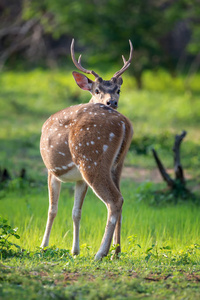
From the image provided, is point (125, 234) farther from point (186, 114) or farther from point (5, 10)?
point (5, 10)

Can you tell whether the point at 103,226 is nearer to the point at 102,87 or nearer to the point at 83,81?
the point at 102,87

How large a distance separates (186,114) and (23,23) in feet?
35.6

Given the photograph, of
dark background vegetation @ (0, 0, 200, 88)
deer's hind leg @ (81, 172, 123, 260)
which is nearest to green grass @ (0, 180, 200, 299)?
deer's hind leg @ (81, 172, 123, 260)

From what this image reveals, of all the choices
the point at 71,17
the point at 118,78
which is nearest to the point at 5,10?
the point at 71,17

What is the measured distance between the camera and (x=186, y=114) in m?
17.2

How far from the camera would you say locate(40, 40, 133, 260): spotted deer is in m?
5.64

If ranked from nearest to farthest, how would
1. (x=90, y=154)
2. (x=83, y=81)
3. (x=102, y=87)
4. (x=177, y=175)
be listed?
(x=90, y=154) < (x=102, y=87) < (x=83, y=81) < (x=177, y=175)

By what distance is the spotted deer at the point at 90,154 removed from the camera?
18.5 feet

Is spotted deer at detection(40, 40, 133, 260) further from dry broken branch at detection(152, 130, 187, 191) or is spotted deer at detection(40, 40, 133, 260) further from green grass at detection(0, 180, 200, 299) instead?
dry broken branch at detection(152, 130, 187, 191)

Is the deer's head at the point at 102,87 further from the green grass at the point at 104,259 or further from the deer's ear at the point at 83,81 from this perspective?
the green grass at the point at 104,259

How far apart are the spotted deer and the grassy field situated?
40cm

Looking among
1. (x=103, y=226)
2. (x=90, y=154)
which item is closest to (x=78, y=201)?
(x=103, y=226)

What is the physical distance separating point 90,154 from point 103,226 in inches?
69.7

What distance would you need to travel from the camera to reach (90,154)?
573cm
